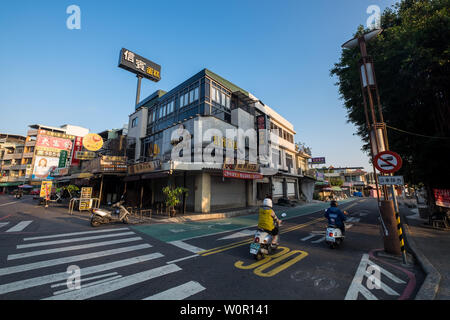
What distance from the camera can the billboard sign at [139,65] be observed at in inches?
1213

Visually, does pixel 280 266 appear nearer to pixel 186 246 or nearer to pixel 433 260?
pixel 186 246

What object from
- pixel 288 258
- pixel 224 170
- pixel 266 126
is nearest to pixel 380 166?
pixel 288 258

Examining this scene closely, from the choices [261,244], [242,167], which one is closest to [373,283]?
[261,244]

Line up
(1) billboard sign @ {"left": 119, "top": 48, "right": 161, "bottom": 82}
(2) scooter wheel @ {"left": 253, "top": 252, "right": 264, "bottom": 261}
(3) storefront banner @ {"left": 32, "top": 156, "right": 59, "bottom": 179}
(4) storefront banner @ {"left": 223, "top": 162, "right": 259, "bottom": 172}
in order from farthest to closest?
(3) storefront banner @ {"left": 32, "top": 156, "right": 59, "bottom": 179}, (1) billboard sign @ {"left": 119, "top": 48, "right": 161, "bottom": 82}, (4) storefront banner @ {"left": 223, "top": 162, "right": 259, "bottom": 172}, (2) scooter wheel @ {"left": 253, "top": 252, "right": 264, "bottom": 261}

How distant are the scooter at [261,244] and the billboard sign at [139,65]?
116ft

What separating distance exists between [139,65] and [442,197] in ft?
132

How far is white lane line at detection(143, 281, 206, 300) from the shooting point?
3.65 m

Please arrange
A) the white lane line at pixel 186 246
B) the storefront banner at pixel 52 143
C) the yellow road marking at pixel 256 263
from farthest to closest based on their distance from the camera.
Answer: the storefront banner at pixel 52 143, the white lane line at pixel 186 246, the yellow road marking at pixel 256 263

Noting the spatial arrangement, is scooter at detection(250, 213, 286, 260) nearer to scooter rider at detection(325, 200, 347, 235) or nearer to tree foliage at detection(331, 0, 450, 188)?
scooter rider at detection(325, 200, 347, 235)

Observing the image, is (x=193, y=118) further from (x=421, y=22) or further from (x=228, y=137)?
(x=421, y=22)

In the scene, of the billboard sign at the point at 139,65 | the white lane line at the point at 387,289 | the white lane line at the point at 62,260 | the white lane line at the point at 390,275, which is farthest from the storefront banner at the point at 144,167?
the billboard sign at the point at 139,65

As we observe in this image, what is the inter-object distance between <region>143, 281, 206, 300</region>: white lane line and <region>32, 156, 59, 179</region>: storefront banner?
69.0 meters

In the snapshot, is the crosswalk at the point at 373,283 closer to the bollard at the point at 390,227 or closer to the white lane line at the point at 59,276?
the bollard at the point at 390,227

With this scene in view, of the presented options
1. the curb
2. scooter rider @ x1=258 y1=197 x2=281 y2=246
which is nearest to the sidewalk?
the curb
